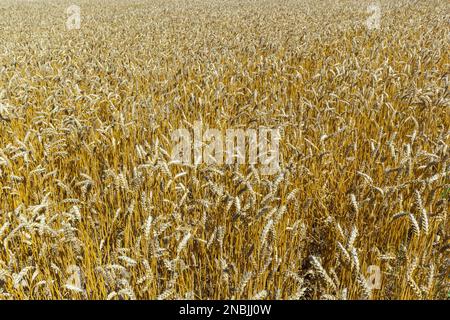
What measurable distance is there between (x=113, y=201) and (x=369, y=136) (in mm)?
1832

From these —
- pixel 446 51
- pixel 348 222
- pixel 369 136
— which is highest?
pixel 446 51

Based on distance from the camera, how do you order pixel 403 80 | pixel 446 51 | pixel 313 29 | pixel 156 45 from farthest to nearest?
1. pixel 313 29
2. pixel 156 45
3. pixel 446 51
4. pixel 403 80

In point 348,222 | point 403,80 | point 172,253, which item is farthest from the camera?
point 403,80

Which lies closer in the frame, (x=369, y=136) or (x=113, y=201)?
(x=113, y=201)

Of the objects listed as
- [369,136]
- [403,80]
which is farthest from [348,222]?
[403,80]

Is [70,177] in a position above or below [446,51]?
→ below

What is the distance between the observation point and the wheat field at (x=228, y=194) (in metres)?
1.47

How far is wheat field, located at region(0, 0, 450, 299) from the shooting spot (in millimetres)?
1467

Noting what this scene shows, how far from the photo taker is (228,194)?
1667mm

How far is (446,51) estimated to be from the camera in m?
5.56
